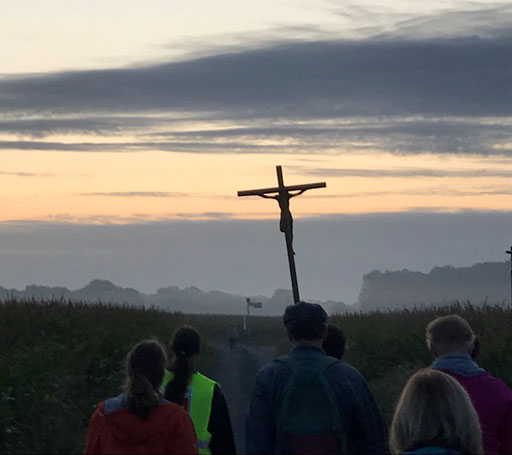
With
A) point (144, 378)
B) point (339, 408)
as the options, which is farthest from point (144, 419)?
point (339, 408)

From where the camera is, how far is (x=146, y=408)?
19.2ft

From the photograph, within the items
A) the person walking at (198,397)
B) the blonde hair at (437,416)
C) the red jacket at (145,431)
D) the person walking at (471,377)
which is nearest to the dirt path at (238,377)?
the person walking at (198,397)

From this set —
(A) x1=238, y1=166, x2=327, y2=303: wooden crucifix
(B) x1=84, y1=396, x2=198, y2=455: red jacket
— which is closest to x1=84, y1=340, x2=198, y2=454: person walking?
(B) x1=84, y1=396, x2=198, y2=455: red jacket

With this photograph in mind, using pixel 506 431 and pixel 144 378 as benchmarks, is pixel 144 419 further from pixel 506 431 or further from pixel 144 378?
pixel 506 431

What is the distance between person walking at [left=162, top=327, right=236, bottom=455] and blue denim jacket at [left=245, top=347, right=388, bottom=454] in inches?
47.8

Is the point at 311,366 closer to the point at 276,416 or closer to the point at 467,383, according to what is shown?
the point at 276,416

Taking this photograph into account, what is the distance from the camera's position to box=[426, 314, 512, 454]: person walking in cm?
641

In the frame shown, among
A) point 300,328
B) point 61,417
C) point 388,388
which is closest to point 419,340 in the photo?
point 388,388

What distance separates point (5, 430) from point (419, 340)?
10305 mm

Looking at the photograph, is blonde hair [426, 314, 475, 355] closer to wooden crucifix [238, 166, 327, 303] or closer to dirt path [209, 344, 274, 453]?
dirt path [209, 344, 274, 453]

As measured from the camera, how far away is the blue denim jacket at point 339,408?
604 centimetres

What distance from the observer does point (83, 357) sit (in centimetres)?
1800

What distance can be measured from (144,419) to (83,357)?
12.4 metres

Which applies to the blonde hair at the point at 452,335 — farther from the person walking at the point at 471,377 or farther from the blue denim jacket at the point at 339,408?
the blue denim jacket at the point at 339,408
